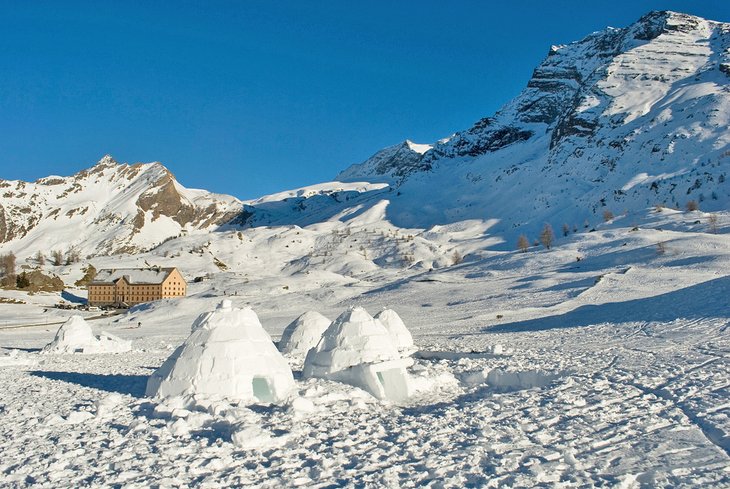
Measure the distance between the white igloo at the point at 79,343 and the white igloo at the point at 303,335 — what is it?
33.7 feet

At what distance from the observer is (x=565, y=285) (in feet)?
155

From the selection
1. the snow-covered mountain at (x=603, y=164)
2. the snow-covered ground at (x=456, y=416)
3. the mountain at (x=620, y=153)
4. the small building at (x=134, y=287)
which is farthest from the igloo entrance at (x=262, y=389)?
the mountain at (x=620, y=153)

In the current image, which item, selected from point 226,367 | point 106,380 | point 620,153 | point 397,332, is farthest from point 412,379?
point 620,153

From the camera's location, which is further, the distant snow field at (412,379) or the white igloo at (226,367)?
the white igloo at (226,367)

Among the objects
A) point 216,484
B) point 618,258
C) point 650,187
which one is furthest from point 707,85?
point 216,484

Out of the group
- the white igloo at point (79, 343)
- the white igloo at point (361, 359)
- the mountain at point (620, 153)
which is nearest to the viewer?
the white igloo at point (361, 359)

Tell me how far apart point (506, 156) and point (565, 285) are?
141 meters

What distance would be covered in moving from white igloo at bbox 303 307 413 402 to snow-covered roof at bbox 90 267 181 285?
6691 centimetres

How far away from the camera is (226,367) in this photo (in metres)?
14.9

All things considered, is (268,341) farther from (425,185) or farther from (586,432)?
(425,185)

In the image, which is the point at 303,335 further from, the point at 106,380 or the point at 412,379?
the point at 412,379

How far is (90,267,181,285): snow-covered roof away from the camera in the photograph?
8125 cm

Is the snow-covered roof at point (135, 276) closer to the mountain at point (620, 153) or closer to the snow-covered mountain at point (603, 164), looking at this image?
the snow-covered mountain at point (603, 164)

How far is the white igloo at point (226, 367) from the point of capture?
48.3ft
